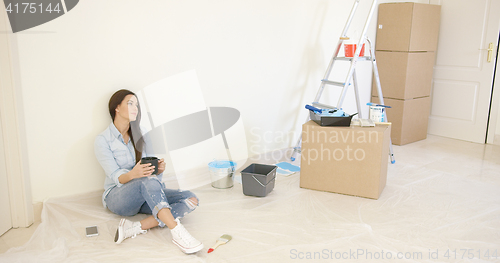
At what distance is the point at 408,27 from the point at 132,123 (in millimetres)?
2852

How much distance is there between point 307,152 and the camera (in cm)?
290

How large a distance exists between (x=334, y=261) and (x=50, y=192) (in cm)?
171

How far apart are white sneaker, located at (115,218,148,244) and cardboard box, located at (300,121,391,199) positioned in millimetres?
1256

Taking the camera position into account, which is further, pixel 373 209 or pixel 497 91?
pixel 497 91

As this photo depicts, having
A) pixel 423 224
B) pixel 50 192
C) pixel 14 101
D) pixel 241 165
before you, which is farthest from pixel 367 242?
pixel 14 101

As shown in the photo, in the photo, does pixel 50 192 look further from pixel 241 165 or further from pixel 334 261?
pixel 334 261

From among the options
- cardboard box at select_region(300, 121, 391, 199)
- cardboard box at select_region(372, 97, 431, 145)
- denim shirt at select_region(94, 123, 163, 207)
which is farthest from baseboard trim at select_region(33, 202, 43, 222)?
cardboard box at select_region(372, 97, 431, 145)

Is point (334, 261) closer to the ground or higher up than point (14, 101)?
closer to the ground

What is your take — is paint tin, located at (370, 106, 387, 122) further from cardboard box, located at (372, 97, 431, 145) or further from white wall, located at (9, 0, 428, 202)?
A: cardboard box, located at (372, 97, 431, 145)

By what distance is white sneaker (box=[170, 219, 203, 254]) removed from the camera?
1988 mm

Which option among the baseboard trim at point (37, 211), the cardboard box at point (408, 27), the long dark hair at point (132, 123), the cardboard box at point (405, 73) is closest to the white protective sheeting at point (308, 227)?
the baseboard trim at point (37, 211)

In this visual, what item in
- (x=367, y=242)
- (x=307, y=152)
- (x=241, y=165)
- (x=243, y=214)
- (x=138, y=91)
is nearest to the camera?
(x=367, y=242)

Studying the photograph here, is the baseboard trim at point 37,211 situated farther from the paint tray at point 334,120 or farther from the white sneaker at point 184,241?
the paint tray at point 334,120

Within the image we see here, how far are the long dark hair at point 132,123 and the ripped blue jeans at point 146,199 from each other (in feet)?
0.86
